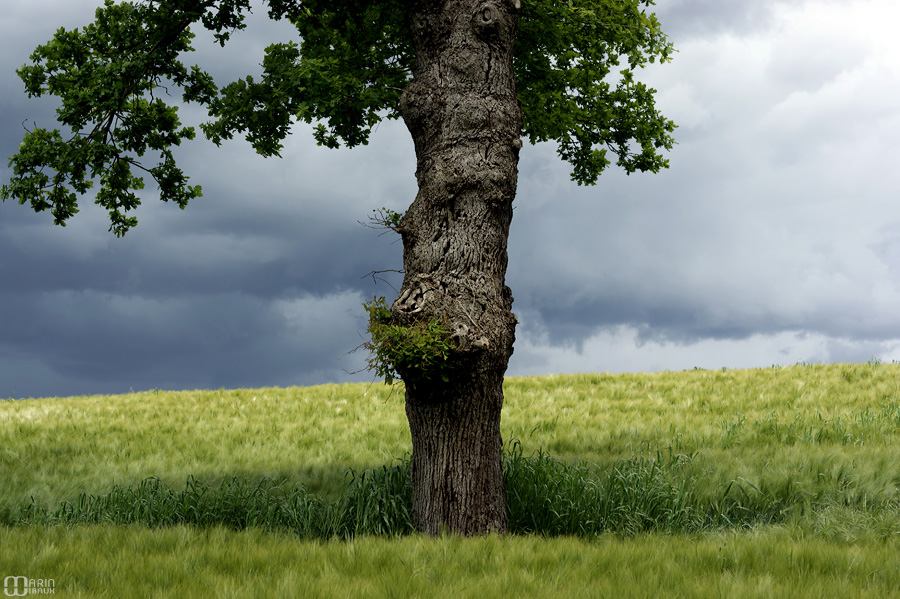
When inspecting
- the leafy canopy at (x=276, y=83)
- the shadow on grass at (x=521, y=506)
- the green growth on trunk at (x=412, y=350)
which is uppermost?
the leafy canopy at (x=276, y=83)

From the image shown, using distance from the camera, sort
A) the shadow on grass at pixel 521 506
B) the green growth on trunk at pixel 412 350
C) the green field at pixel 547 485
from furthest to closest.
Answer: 1. the shadow on grass at pixel 521 506
2. the green growth on trunk at pixel 412 350
3. the green field at pixel 547 485

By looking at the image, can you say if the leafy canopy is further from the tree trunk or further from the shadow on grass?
the shadow on grass

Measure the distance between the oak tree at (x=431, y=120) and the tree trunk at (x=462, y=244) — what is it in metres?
0.02

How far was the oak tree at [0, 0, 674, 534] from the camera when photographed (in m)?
6.51

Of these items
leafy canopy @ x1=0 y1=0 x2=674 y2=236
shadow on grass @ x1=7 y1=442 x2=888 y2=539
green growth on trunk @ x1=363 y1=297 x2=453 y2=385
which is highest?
leafy canopy @ x1=0 y1=0 x2=674 y2=236

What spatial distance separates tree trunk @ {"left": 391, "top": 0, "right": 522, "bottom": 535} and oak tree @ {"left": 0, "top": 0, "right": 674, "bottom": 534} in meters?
0.02

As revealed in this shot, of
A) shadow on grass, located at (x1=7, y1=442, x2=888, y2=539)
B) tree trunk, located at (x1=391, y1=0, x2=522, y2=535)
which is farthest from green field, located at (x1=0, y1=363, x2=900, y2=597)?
tree trunk, located at (x1=391, y1=0, x2=522, y2=535)

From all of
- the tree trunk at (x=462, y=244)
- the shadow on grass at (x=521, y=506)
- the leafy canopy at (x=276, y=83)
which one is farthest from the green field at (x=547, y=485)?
the leafy canopy at (x=276, y=83)

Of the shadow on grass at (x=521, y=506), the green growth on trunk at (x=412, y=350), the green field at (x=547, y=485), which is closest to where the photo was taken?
the green field at (x=547, y=485)

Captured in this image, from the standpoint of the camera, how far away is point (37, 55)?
10.1 meters

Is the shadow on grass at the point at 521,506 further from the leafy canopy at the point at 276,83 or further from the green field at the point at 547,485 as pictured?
the leafy canopy at the point at 276,83

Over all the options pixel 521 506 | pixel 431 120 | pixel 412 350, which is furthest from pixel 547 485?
pixel 431 120

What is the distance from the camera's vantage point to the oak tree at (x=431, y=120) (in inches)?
256

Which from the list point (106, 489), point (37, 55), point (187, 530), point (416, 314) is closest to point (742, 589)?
point (416, 314)
